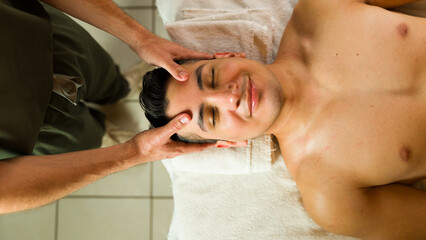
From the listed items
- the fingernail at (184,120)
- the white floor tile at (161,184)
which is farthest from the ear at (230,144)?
the white floor tile at (161,184)

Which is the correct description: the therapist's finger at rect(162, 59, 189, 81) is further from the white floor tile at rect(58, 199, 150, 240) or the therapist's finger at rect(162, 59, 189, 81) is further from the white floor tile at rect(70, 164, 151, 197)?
the white floor tile at rect(58, 199, 150, 240)

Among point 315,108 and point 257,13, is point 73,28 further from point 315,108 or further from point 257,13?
point 315,108

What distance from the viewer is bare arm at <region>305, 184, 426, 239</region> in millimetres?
1293

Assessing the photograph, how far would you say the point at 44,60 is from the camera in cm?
111

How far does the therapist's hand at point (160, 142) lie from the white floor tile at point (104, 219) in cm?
92

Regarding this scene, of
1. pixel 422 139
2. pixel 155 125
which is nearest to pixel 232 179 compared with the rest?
pixel 155 125

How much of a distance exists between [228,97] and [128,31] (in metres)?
0.56

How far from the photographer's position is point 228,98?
3.87 ft

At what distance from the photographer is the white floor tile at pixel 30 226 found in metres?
2.12

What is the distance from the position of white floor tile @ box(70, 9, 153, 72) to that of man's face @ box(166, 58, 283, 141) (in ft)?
3.13

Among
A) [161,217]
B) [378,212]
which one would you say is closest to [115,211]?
[161,217]

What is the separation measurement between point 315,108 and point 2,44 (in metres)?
1.24

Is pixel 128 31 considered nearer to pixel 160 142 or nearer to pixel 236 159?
pixel 160 142

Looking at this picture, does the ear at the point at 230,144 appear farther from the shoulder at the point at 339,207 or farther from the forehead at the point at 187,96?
the shoulder at the point at 339,207
